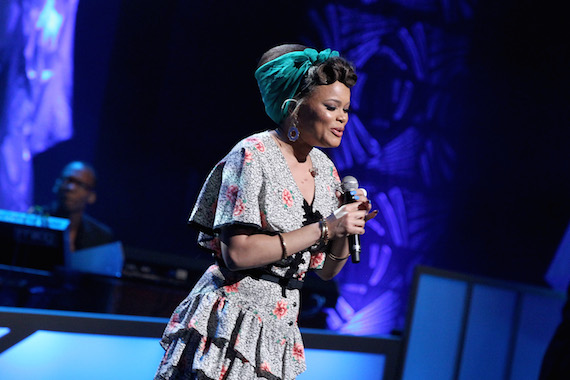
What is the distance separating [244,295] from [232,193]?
0.26 meters

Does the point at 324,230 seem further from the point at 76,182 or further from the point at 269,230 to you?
the point at 76,182

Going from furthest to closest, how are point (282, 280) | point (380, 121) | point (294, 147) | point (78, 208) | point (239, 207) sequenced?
point (380, 121)
point (78, 208)
point (294, 147)
point (282, 280)
point (239, 207)

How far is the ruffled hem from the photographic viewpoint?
1.54 m

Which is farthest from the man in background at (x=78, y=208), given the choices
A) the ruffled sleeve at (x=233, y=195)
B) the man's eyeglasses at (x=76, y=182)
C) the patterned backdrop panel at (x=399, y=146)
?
the ruffled sleeve at (x=233, y=195)

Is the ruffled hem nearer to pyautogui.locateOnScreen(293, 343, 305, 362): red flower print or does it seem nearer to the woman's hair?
pyautogui.locateOnScreen(293, 343, 305, 362): red flower print

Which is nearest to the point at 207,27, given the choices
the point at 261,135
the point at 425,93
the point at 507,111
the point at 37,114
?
the point at 37,114

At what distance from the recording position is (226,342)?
5.10 ft

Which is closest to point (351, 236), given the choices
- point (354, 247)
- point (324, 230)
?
point (354, 247)

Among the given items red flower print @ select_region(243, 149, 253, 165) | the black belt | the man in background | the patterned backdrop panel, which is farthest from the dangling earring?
the patterned backdrop panel

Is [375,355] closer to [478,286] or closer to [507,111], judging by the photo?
[478,286]

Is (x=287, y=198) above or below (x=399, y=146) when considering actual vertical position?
below

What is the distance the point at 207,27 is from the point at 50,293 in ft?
9.56

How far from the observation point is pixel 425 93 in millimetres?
5938

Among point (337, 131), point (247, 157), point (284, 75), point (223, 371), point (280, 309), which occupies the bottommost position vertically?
point (223, 371)
